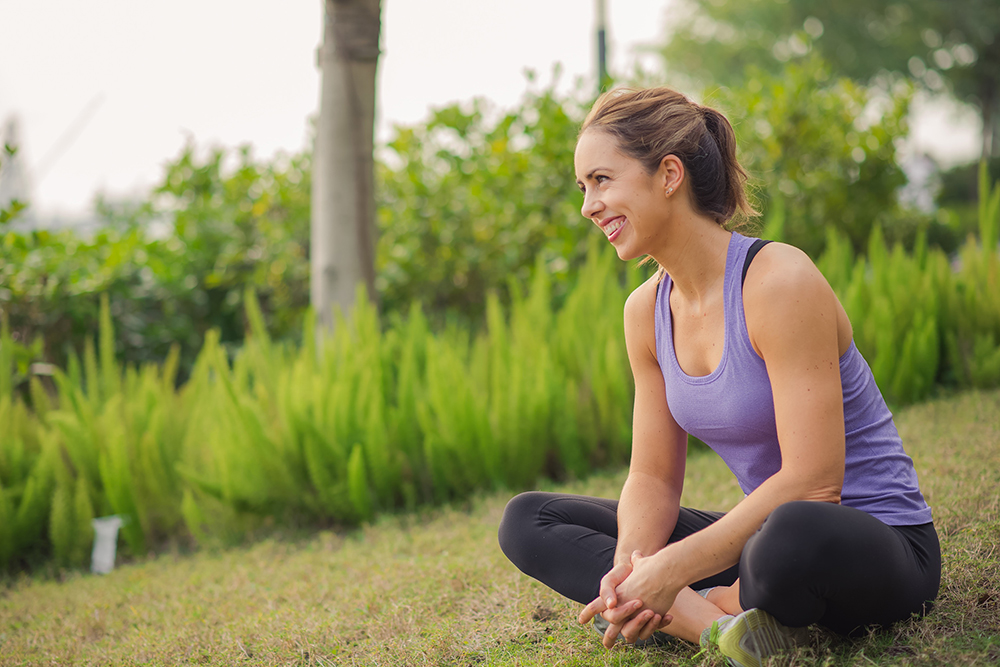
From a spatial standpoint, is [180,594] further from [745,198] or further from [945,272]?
[945,272]

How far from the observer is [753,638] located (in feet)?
4.49

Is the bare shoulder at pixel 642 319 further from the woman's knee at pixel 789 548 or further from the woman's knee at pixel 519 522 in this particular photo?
the woman's knee at pixel 789 548

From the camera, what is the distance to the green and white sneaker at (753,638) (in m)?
1.36

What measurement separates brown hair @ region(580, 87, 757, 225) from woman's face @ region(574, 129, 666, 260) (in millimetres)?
21

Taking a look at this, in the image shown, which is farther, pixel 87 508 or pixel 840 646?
pixel 87 508

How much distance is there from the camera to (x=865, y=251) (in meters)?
5.56

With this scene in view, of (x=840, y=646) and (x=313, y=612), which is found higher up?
(x=840, y=646)

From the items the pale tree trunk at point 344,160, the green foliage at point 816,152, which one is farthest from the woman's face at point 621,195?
the green foliage at point 816,152

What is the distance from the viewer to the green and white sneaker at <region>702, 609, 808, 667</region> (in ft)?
4.45

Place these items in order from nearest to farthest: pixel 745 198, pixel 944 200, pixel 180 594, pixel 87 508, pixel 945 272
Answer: pixel 745 198, pixel 180 594, pixel 87 508, pixel 945 272, pixel 944 200

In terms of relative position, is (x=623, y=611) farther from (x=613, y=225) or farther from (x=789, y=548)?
(x=613, y=225)

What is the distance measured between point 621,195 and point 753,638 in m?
0.83

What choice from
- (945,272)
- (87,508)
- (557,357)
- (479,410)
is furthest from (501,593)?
(945,272)

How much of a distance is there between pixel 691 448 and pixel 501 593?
1543 mm
